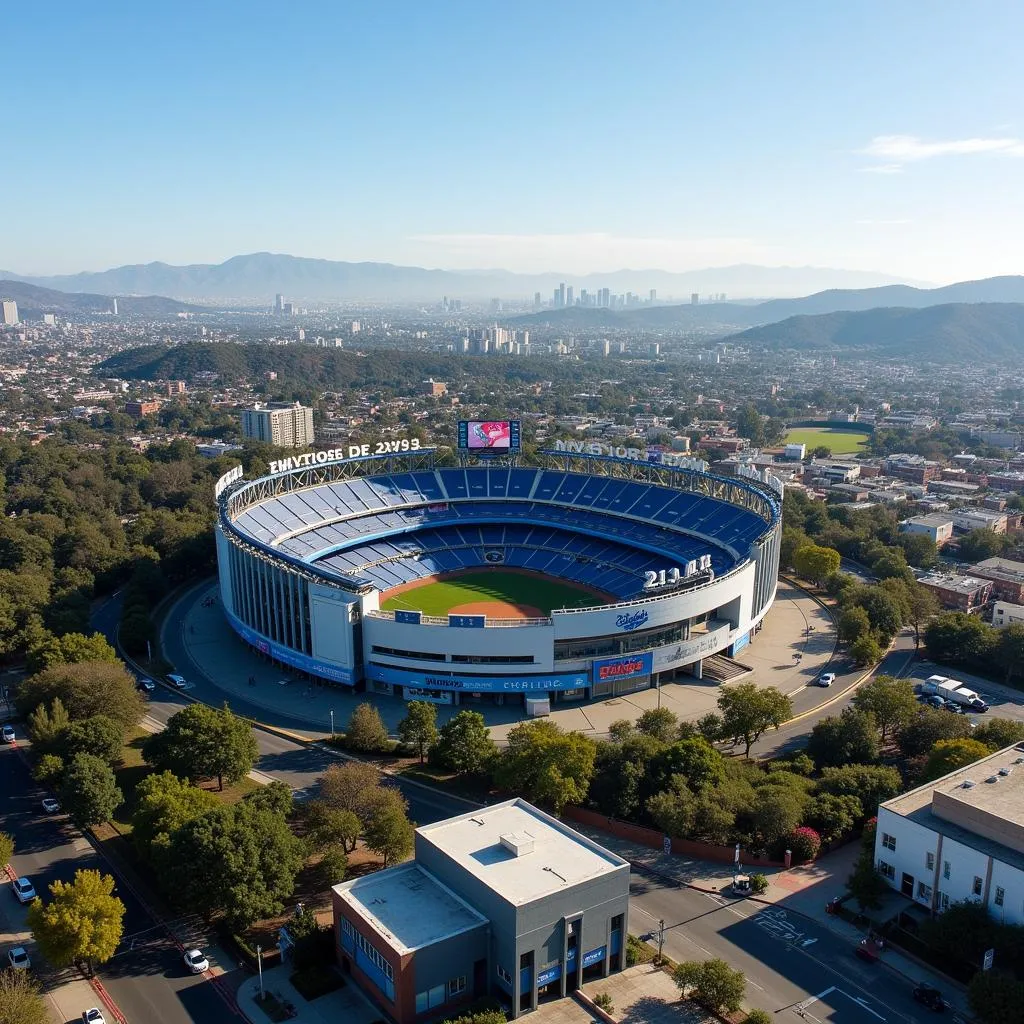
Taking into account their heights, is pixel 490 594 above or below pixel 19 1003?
below

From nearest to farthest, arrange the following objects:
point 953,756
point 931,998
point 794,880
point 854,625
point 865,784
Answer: point 931,998 → point 794,880 → point 953,756 → point 865,784 → point 854,625

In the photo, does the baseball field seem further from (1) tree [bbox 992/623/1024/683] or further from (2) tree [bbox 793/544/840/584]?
(1) tree [bbox 992/623/1024/683]

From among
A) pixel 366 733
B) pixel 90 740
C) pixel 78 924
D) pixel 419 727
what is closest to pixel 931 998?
pixel 419 727

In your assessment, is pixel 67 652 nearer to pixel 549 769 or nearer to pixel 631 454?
pixel 549 769

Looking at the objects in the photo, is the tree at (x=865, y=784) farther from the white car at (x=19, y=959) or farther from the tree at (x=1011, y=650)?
the white car at (x=19, y=959)

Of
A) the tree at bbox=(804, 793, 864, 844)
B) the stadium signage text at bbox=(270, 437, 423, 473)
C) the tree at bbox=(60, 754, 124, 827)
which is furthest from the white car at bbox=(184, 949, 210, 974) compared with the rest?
the stadium signage text at bbox=(270, 437, 423, 473)

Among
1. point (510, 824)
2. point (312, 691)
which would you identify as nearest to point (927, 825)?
point (510, 824)
